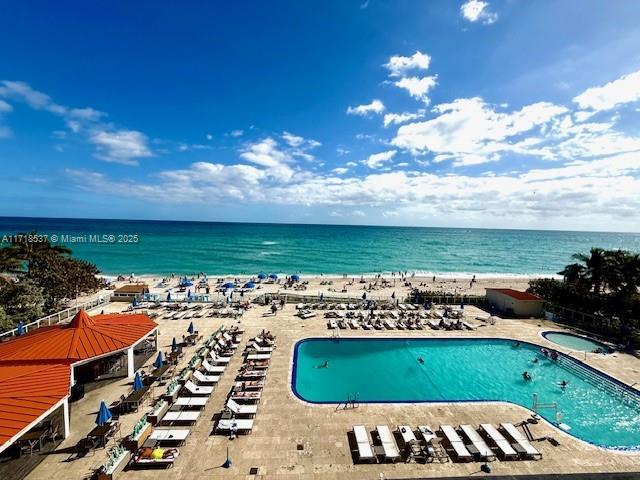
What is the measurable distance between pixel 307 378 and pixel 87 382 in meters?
11.4

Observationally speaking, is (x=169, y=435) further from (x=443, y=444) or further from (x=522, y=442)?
(x=522, y=442)

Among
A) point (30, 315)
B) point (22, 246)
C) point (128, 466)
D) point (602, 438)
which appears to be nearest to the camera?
point (128, 466)

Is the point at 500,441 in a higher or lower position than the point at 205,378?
lower

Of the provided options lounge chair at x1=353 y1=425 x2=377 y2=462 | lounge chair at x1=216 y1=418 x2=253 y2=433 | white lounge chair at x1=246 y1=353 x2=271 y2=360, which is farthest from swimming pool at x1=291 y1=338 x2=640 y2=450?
lounge chair at x1=216 y1=418 x2=253 y2=433

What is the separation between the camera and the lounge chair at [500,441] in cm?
1138

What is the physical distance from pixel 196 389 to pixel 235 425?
3722 millimetres

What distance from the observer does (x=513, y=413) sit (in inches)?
559

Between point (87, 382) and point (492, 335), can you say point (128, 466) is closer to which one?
point (87, 382)

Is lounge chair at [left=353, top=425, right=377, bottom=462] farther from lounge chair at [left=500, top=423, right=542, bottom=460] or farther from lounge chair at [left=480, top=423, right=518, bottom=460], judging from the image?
lounge chair at [left=500, top=423, right=542, bottom=460]

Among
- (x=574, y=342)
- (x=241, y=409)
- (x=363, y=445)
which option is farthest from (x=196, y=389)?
(x=574, y=342)

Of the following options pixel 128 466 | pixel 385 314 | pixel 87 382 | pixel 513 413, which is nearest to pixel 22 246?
pixel 87 382

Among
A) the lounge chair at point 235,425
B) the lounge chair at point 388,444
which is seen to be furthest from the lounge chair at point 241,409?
the lounge chair at point 388,444

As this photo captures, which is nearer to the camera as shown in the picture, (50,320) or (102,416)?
(102,416)

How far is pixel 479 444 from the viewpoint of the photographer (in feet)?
38.5
